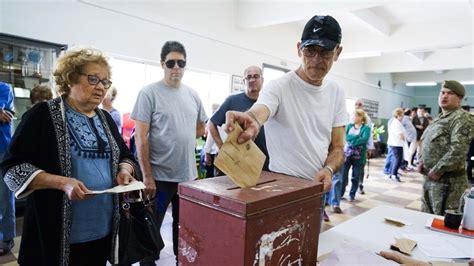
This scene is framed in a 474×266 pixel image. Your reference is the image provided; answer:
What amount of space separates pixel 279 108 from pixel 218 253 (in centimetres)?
65

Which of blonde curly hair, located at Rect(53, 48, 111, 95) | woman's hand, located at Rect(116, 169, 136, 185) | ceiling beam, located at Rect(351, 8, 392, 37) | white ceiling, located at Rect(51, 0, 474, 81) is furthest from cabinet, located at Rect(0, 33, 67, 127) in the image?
ceiling beam, located at Rect(351, 8, 392, 37)

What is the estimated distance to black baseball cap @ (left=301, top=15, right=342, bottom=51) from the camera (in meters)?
1.06

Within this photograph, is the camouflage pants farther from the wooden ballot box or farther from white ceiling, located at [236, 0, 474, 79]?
white ceiling, located at [236, 0, 474, 79]

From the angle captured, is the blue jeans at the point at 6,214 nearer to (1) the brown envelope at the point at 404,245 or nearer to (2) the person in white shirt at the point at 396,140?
(1) the brown envelope at the point at 404,245

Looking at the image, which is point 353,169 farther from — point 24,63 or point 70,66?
point 24,63

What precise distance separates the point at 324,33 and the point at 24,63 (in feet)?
11.4

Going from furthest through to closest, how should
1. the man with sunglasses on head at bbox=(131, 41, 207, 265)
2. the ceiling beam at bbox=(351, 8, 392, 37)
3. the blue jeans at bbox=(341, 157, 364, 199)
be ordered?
1. the ceiling beam at bbox=(351, 8, 392, 37)
2. the blue jeans at bbox=(341, 157, 364, 199)
3. the man with sunglasses on head at bbox=(131, 41, 207, 265)

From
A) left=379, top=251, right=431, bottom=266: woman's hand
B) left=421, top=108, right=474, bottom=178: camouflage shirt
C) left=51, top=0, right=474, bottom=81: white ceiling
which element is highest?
A: left=51, top=0, right=474, bottom=81: white ceiling

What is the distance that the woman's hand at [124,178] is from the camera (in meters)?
1.30

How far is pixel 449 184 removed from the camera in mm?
2471

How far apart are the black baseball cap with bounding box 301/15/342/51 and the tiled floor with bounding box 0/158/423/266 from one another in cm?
199

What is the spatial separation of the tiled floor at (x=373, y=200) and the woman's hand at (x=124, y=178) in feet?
4.20

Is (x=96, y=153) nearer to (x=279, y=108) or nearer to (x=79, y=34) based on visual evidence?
(x=279, y=108)

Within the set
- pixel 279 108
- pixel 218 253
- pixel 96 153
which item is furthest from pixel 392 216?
pixel 96 153
